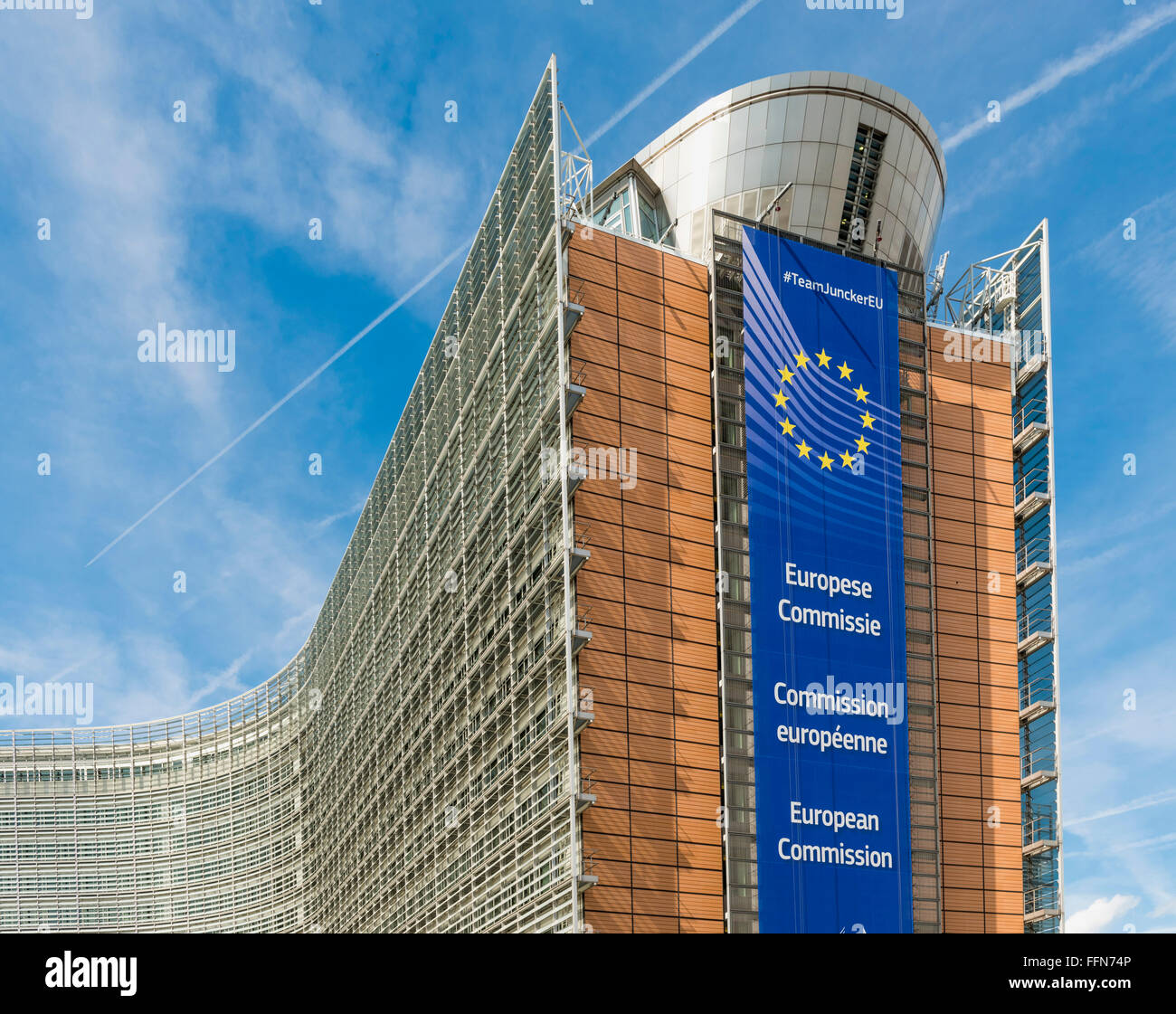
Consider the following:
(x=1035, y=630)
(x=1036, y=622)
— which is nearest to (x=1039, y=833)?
(x=1035, y=630)

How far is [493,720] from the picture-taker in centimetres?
7175

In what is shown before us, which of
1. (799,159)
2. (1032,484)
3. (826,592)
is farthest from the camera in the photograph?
(799,159)

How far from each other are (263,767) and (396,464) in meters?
52.6

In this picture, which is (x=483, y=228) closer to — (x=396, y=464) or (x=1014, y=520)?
(x=396, y=464)

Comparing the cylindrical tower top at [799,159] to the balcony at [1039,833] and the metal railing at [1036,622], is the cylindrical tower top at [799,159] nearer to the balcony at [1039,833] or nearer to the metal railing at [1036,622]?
the metal railing at [1036,622]

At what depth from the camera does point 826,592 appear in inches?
2598

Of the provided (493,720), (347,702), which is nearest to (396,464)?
(347,702)

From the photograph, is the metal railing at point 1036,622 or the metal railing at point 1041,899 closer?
the metal railing at point 1041,899

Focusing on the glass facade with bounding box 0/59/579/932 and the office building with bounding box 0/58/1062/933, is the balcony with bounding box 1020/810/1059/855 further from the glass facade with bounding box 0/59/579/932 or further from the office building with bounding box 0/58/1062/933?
the glass facade with bounding box 0/59/579/932

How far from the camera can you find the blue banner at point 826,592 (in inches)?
2438

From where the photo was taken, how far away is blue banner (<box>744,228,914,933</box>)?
61.9 meters

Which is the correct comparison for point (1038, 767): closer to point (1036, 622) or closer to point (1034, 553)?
point (1036, 622)

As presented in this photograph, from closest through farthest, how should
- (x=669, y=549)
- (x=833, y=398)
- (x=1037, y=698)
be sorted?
(x=669, y=549), (x=833, y=398), (x=1037, y=698)

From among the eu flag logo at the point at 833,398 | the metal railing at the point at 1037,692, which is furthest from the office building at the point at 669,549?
the eu flag logo at the point at 833,398
